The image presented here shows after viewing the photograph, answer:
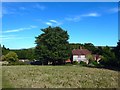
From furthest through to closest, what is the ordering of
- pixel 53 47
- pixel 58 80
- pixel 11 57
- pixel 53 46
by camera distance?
1. pixel 11 57
2. pixel 53 46
3. pixel 53 47
4. pixel 58 80

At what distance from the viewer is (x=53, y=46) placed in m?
78.3

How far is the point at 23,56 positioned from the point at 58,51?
2888 cm

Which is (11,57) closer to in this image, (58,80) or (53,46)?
(53,46)

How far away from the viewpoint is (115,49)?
166ft

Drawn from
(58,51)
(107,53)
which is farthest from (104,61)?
(58,51)

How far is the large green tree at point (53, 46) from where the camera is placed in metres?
76.0

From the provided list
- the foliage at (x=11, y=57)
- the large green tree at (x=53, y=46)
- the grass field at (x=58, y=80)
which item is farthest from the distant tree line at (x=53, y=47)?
the grass field at (x=58, y=80)

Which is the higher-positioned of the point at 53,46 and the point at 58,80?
the point at 53,46

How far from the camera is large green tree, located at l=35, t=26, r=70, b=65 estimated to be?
7600 cm

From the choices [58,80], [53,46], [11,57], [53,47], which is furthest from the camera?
[11,57]

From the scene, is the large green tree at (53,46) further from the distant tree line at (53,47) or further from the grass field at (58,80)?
the grass field at (58,80)

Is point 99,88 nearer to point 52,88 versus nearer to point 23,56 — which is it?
point 52,88

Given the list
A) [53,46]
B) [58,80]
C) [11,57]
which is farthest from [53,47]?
[58,80]

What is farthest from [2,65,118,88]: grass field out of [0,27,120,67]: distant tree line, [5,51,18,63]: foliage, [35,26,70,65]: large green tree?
[5,51,18,63]: foliage
